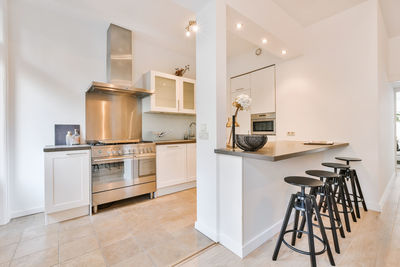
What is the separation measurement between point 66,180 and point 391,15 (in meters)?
5.19

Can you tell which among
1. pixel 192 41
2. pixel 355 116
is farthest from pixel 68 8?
pixel 355 116

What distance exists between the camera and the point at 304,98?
3049 millimetres

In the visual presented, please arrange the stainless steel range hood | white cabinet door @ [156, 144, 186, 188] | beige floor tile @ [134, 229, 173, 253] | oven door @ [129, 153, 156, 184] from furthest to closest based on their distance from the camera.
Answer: white cabinet door @ [156, 144, 186, 188], oven door @ [129, 153, 156, 184], the stainless steel range hood, beige floor tile @ [134, 229, 173, 253]

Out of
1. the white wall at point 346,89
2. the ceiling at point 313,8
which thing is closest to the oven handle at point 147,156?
the white wall at point 346,89

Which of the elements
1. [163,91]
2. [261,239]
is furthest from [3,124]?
[261,239]

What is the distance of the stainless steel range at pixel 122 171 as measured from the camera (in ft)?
7.94

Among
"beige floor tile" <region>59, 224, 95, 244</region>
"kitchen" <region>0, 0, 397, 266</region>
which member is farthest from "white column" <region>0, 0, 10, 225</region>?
"beige floor tile" <region>59, 224, 95, 244</region>

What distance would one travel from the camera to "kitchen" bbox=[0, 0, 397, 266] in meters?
1.68

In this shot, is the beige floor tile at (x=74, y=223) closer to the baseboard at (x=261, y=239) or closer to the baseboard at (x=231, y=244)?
the baseboard at (x=231, y=244)

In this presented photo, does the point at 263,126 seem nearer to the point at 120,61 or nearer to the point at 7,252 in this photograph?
the point at 120,61

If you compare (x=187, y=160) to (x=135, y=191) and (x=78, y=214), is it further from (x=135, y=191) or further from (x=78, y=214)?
(x=78, y=214)

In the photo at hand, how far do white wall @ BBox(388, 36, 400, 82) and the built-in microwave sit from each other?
2.20 metres

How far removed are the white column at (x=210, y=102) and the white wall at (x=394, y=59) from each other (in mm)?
3559

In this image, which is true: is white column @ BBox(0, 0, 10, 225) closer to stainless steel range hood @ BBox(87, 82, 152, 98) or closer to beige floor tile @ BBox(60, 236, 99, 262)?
stainless steel range hood @ BBox(87, 82, 152, 98)
